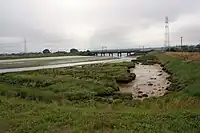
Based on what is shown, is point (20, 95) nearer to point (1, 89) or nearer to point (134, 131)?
point (1, 89)

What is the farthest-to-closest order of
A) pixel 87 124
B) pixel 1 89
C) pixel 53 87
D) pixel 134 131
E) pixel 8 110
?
pixel 53 87 → pixel 1 89 → pixel 8 110 → pixel 87 124 → pixel 134 131

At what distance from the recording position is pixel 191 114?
1310 cm

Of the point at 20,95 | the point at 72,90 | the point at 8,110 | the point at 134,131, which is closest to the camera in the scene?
the point at 134,131

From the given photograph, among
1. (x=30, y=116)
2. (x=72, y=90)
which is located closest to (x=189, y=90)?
(x=72, y=90)

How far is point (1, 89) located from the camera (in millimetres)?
24703

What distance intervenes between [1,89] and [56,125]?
14.1m

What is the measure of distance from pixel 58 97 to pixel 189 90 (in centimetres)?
1137

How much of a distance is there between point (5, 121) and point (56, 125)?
275 centimetres

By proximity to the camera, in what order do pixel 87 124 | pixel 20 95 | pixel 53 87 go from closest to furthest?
pixel 87 124 < pixel 20 95 < pixel 53 87

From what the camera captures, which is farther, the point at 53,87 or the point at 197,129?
the point at 53,87

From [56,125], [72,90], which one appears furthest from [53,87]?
[56,125]

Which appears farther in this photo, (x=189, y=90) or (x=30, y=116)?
(x=189, y=90)

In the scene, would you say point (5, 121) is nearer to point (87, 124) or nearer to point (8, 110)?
point (8, 110)

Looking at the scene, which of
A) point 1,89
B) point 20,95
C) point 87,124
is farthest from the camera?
point 1,89
